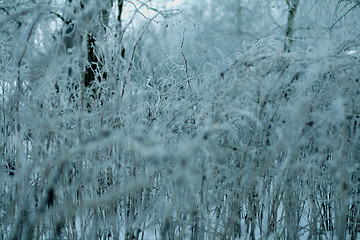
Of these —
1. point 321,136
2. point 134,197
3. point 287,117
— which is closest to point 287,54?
point 287,117

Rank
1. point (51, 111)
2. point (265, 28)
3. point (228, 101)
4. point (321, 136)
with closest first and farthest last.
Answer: point (228, 101) < point (321, 136) < point (51, 111) < point (265, 28)

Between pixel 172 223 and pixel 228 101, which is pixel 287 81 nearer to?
pixel 228 101

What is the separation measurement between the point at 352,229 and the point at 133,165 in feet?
5.17

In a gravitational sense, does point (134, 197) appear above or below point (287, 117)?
below

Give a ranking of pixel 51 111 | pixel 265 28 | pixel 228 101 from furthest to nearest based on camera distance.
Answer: pixel 265 28 < pixel 51 111 < pixel 228 101

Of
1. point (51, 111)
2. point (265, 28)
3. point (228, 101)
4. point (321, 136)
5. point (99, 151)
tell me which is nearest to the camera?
point (228, 101)

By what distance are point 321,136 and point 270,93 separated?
41cm

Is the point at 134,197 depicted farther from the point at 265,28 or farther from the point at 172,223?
the point at 265,28

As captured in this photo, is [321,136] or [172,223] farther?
[172,223]

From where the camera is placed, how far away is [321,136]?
1858mm

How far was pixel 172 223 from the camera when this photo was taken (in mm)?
2105

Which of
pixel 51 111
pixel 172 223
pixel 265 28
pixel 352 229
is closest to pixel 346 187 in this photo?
pixel 352 229

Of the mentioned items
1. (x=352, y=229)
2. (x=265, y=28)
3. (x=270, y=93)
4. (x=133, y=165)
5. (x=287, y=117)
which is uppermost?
(x=265, y=28)

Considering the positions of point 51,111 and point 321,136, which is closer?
point 321,136
